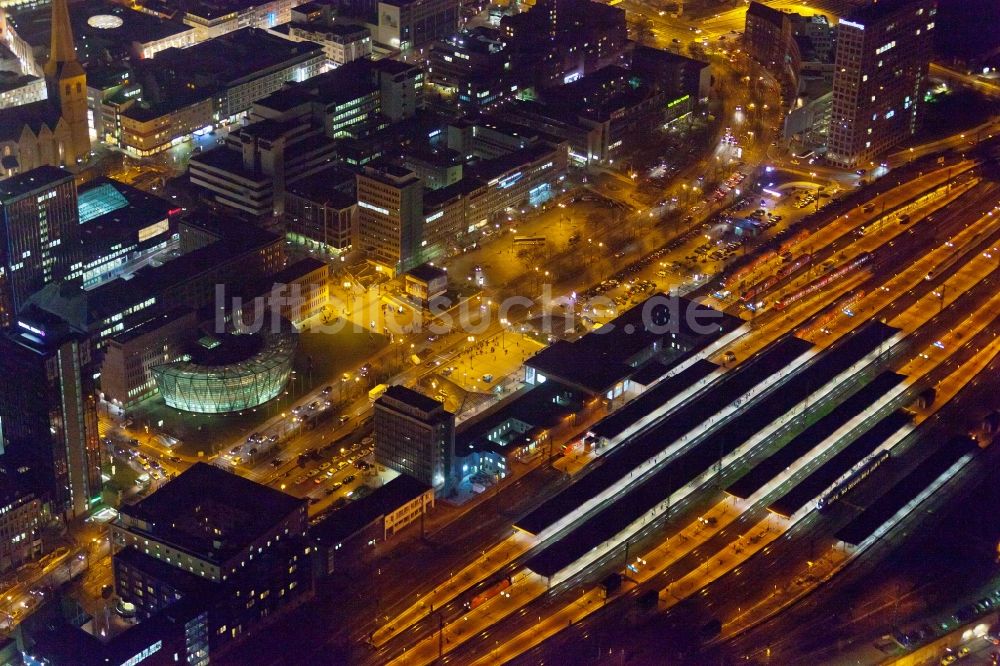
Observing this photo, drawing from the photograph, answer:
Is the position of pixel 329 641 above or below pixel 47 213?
below

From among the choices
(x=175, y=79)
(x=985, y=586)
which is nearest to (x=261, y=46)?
(x=175, y=79)

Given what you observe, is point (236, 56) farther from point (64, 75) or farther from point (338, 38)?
point (64, 75)

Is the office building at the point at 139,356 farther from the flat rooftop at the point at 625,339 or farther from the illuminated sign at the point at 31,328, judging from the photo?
the flat rooftop at the point at 625,339

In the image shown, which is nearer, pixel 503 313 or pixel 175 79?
pixel 503 313

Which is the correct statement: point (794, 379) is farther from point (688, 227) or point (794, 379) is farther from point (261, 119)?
point (261, 119)

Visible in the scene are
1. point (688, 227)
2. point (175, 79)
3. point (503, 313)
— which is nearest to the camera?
point (503, 313)

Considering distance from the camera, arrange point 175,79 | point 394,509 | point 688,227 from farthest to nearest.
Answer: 1. point 175,79
2. point 688,227
3. point 394,509

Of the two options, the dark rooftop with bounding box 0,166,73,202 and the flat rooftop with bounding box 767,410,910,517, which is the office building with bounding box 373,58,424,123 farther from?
the flat rooftop with bounding box 767,410,910,517
